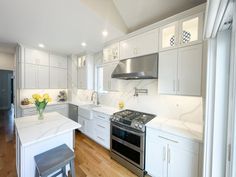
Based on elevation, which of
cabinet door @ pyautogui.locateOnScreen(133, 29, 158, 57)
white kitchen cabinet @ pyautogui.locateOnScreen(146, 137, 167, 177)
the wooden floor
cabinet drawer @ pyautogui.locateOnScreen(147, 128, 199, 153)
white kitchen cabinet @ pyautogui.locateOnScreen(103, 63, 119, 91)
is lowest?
the wooden floor

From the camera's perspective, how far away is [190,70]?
1.68m

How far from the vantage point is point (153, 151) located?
1816 mm

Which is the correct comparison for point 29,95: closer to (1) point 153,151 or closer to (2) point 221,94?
(1) point 153,151

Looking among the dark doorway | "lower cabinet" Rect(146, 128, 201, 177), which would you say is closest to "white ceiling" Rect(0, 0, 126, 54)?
"lower cabinet" Rect(146, 128, 201, 177)

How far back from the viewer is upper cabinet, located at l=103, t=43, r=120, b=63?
2.78m

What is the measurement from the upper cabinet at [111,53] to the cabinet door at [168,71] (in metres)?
1.10

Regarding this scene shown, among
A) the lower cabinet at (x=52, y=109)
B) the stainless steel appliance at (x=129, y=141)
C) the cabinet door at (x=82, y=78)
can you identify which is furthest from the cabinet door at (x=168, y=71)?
the lower cabinet at (x=52, y=109)

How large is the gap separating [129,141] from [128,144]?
0.06 m

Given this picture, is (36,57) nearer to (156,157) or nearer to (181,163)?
(156,157)

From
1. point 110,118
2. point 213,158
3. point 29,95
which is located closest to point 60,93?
point 29,95

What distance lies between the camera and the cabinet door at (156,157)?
5.63 ft

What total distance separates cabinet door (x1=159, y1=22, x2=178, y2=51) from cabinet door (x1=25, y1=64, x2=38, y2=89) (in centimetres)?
375

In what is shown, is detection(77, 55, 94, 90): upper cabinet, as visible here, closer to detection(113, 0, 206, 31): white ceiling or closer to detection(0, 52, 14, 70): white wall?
detection(113, 0, 206, 31): white ceiling

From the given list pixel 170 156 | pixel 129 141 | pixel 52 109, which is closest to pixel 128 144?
pixel 129 141
